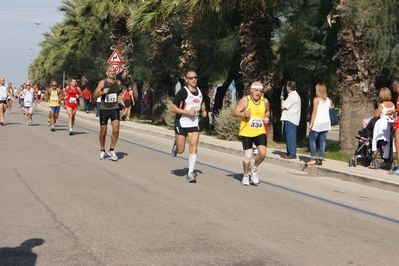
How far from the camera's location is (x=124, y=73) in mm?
37188

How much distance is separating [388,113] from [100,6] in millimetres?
22268

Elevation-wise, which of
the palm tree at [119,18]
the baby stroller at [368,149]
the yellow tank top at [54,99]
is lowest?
the baby stroller at [368,149]

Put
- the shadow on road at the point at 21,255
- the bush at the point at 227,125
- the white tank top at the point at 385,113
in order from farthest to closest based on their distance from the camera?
the bush at the point at 227,125, the white tank top at the point at 385,113, the shadow on road at the point at 21,255

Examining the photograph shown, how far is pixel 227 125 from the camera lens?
2277 cm

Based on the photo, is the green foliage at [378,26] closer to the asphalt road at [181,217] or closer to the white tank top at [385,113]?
the white tank top at [385,113]

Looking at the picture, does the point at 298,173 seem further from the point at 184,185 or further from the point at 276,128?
the point at 276,128

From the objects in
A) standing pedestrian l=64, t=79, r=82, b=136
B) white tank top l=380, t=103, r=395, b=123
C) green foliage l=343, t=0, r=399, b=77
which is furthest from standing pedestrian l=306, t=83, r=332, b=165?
standing pedestrian l=64, t=79, r=82, b=136

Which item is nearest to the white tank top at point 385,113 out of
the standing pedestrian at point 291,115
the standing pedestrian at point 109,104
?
the standing pedestrian at point 291,115

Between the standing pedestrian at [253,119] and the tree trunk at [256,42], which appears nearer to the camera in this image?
the standing pedestrian at [253,119]

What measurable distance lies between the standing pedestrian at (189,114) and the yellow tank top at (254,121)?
0.87m

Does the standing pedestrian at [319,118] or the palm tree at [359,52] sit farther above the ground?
the palm tree at [359,52]

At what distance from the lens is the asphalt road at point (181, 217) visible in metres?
6.80

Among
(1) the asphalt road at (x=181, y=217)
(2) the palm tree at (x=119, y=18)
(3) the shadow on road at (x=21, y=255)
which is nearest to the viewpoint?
(3) the shadow on road at (x=21, y=255)

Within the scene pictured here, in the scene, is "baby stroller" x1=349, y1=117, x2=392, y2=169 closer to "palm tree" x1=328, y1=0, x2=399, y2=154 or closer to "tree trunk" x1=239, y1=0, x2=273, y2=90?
"palm tree" x1=328, y1=0, x2=399, y2=154
